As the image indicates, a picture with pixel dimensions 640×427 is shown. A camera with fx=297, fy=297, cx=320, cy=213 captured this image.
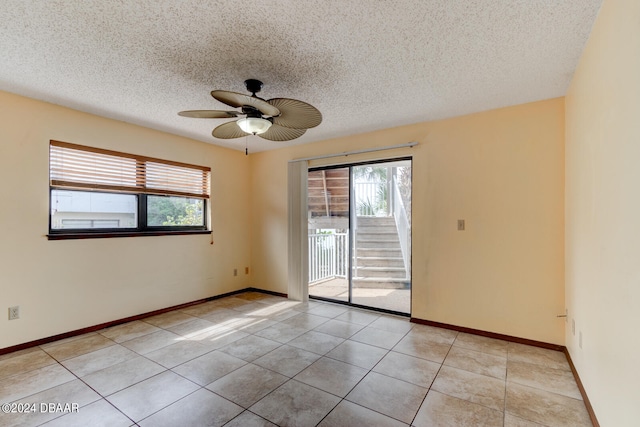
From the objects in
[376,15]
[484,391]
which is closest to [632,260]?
[484,391]

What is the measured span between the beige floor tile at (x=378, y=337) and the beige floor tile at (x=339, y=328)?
85 millimetres

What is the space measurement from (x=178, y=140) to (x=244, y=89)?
76.8 inches

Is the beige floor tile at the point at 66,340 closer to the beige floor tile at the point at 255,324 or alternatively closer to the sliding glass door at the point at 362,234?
the beige floor tile at the point at 255,324

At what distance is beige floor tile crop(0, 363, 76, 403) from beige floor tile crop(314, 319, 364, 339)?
7.32 ft

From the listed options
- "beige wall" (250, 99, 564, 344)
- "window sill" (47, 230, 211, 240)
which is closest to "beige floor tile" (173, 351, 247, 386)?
"window sill" (47, 230, 211, 240)

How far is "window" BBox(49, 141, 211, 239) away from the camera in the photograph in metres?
3.11

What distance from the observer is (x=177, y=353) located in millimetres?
2742

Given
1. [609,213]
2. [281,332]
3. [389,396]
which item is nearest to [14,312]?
[281,332]

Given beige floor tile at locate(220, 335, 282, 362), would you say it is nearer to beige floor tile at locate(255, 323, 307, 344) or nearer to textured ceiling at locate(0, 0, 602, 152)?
beige floor tile at locate(255, 323, 307, 344)

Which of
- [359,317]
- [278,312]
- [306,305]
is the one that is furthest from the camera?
[306,305]

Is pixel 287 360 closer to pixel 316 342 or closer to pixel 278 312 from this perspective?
pixel 316 342

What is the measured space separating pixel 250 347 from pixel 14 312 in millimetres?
2210

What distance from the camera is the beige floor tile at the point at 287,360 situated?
2.45 metres

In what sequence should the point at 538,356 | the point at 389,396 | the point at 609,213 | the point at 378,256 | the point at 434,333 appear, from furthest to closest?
the point at 378,256
the point at 434,333
the point at 538,356
the point at 389,396
the point at 609,213
